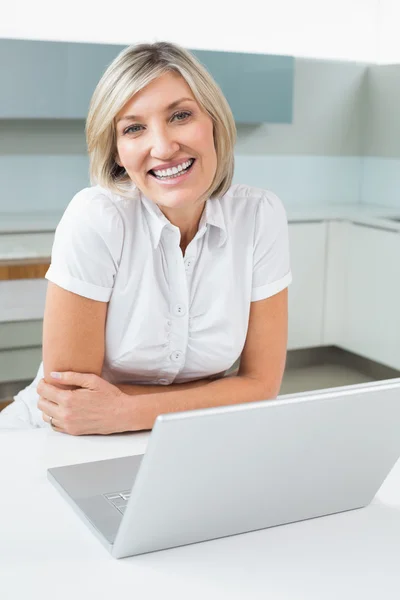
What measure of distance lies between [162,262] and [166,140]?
234 mm

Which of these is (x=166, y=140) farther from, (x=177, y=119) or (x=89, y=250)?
(x=89, y=250)

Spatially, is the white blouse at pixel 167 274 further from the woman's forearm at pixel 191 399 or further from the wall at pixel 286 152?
the wall at pixel 286 152

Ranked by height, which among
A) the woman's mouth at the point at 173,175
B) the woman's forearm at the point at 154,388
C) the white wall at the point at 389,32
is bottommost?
the woman's forearm at the point at 154,388

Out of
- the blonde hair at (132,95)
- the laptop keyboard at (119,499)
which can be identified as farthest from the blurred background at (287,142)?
the laptop keyboard at (119,499)

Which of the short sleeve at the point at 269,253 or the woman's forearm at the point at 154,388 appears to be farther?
the short sleeve at the point at 269,253

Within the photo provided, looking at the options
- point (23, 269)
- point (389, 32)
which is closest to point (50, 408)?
point (23, 269)

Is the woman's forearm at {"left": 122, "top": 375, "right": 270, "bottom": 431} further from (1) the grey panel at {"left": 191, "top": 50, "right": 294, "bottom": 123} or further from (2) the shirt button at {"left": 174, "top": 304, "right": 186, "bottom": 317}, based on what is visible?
(1) the grey panel at {"left": 191, "top": 50, "right": 294, "bottom": 123}

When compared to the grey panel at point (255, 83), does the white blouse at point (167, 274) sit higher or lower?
lower

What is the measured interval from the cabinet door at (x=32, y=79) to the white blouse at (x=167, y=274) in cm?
201

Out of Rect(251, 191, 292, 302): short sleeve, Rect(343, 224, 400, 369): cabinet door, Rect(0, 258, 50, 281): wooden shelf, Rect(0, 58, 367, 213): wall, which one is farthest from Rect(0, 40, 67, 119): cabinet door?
Rect(251, 191, 292, 302): short sleeve

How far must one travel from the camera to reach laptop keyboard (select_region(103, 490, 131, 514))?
3.36ft

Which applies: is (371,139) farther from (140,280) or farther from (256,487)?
(256,487)

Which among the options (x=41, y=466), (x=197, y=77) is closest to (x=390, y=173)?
(x=197, y=77)

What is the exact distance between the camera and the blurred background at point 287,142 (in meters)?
3.41
